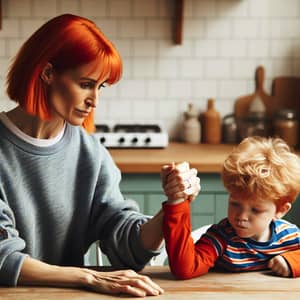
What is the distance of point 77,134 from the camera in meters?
2.18

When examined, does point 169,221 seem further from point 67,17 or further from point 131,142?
point 131,142

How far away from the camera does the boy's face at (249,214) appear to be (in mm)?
1848

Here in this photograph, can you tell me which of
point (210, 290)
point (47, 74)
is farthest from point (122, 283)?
point (47, 74)

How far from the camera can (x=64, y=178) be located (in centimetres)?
210

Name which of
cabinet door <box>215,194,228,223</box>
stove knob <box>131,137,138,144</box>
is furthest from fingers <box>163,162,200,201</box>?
stove knob <box>131,137,138,144</box>

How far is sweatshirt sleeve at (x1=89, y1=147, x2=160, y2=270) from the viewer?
2.02m

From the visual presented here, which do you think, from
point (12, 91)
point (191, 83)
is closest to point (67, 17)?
point (12, 91)

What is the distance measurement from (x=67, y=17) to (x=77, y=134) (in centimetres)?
42

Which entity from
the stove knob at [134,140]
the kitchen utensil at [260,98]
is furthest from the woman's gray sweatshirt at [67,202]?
the kitchen utensil at [260,98]

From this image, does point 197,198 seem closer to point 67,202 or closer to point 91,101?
point 67,202

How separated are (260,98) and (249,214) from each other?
8.13 feet

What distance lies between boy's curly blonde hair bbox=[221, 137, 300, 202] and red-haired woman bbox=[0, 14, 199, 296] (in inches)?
4.3

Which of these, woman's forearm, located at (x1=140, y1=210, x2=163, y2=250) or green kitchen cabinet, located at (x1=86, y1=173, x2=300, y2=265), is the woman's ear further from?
green kitchen cabinet, located at (x1=86, y1=173, x2=300, y2=265)

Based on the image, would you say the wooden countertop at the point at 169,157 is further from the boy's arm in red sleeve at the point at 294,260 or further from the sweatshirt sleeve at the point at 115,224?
the boy's arm in red sleeve at the point at 294,260
